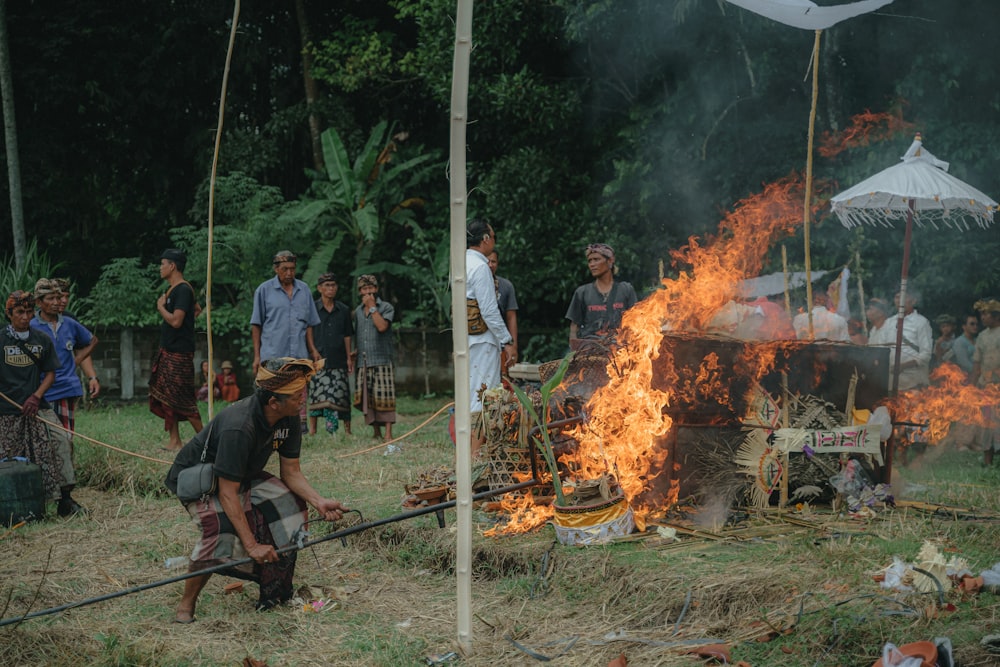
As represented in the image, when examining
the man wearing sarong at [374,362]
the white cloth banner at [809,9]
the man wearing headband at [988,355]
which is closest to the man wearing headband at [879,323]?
the man wearing headband at [988,355]

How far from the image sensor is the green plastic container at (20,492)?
7.15 m

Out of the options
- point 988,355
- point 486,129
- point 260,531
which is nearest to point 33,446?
point 260,531

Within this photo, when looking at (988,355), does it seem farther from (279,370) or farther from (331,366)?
(279,370)

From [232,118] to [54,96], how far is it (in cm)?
347

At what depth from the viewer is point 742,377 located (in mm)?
6676

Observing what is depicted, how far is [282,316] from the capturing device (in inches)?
383

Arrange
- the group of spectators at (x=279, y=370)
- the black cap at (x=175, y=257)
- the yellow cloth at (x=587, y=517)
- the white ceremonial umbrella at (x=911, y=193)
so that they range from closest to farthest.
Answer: the group of spectators at (x=279, y=370) < the yellow cloth at (x=587, y=517) < the white ceremonial umbrella at (x=911, y=193) < the black cap at (x=175, y=257)

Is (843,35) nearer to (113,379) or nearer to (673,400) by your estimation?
(673,400)

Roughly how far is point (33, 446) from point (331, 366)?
12.3 ft

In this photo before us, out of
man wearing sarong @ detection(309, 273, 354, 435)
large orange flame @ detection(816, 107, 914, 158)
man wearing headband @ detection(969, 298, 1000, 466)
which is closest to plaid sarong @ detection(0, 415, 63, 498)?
man wearing sarong @ detection(309, 273, 354, 435)

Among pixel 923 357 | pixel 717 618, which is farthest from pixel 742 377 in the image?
pixel 923 357

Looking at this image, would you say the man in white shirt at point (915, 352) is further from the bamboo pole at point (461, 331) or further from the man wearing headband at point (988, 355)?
the bamboo pole at point (461, 331)

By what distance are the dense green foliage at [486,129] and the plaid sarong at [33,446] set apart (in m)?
8.32

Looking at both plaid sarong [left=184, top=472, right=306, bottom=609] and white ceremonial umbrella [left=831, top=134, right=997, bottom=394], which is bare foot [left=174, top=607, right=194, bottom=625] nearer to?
plaid sarong [left=184, top=472, right=306, bottom=609]
